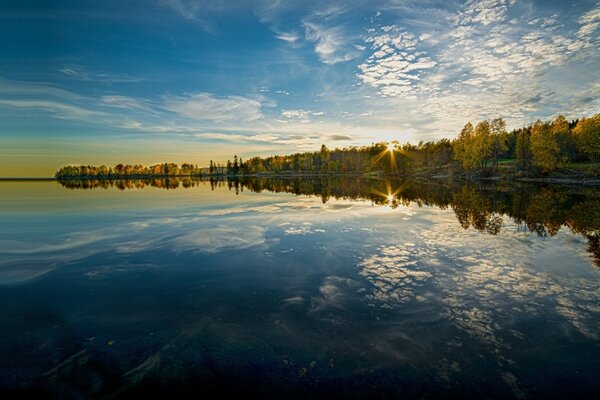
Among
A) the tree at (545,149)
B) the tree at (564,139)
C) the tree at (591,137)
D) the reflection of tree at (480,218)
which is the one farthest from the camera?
the tree at (564,139)

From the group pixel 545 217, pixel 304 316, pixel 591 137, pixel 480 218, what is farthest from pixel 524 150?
pixel 304 316

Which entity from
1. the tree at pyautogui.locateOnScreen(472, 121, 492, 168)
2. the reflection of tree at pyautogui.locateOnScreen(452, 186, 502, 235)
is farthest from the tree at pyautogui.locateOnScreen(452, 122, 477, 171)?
the reflection of tree at pyautogui.locateOnScreen(452, 186, 502, 235)

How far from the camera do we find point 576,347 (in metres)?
7.95

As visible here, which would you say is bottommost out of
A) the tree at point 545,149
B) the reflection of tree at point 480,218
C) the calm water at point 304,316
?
the calm water at point 304,316

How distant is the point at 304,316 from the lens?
31.8 feet

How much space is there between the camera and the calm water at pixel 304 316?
6867mm

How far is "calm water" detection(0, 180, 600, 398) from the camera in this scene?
6.87 meters

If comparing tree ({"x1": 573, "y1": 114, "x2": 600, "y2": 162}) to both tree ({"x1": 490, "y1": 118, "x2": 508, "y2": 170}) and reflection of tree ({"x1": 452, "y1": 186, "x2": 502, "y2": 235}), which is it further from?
reflection of tree ({"x1": 452, "y1": 186, "x2": 502, "y2": 235})

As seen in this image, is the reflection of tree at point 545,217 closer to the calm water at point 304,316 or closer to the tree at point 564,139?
the calm water at point 304,316

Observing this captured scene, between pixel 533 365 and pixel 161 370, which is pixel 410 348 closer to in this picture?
pixel 533 365

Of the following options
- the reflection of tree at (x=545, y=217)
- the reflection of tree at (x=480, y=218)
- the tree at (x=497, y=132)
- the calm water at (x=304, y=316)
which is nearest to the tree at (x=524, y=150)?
the tree at (x=497, y=132)

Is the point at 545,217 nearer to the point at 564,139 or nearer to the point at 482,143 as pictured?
the point at 482,143

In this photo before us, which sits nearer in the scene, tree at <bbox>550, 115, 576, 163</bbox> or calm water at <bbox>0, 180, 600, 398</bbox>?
calm water at <bbox>0, 180, 600, 398</bbox>

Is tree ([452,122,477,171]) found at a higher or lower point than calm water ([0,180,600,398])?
higher
